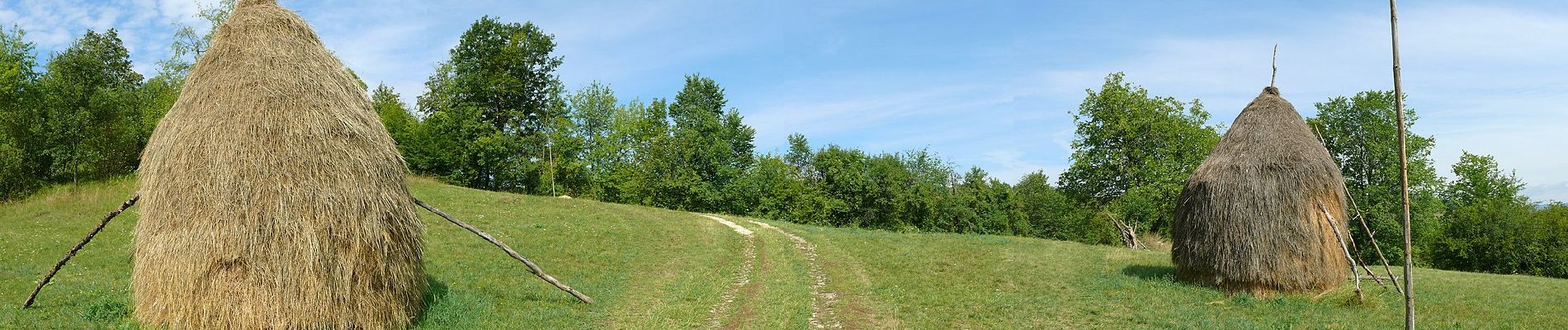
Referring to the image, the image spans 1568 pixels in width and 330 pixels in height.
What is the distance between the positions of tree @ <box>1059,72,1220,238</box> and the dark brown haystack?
24446mm

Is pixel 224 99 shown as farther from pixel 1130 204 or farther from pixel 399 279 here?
pixel 1130 204

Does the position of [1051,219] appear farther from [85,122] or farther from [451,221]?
[85,122]

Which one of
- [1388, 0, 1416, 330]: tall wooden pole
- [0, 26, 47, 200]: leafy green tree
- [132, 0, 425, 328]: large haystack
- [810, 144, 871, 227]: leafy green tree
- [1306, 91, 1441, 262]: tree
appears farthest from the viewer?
[810, 144, 871, 227]: leafy green tree

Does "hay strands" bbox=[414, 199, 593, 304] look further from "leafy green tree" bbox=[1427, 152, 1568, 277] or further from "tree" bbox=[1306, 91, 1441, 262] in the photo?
"leafy green tree" bbox=[1427, 152, 1568, 277]

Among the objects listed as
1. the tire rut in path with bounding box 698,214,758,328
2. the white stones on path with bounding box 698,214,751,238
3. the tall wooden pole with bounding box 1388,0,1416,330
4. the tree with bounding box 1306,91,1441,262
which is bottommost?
the tire rut in path with bounding box 698,214,758,328

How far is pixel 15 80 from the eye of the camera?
36688 mm

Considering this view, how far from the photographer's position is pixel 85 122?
123 ft

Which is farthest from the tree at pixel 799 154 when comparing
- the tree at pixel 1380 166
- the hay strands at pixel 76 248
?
the hay strands at pixel 76 248

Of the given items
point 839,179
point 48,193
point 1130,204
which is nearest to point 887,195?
point 839,179

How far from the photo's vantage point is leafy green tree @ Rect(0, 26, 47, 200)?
3333 cm

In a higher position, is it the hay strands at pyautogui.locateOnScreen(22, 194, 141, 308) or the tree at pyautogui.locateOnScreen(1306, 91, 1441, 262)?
the tree at pyautogui.locateOnScreen(1306, 91, 1441, 262)

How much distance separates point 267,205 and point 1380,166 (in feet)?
172

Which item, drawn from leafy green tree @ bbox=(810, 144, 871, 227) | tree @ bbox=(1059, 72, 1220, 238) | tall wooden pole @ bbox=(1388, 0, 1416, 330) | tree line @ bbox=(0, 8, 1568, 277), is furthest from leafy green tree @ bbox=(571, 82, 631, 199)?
tall wooden pole @ bbox=(1388, 0, 1416, 330)

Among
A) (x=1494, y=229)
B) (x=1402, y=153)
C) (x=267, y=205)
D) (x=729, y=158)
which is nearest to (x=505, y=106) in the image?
(x=729, y=158)
